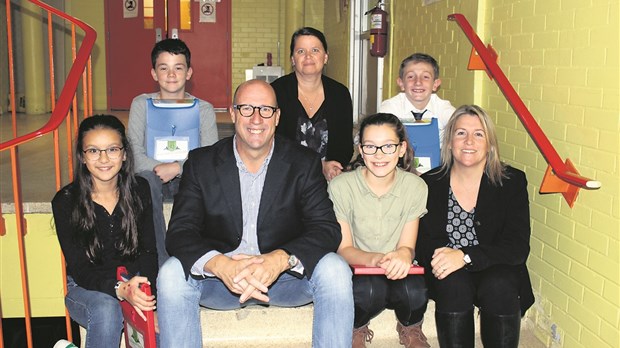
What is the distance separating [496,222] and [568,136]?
44 cm

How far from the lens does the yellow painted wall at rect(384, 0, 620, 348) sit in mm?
2408

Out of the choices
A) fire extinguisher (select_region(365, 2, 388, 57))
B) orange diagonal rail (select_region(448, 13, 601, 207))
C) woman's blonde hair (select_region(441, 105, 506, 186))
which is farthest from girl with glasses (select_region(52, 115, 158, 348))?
fire extinguisher (select_region(365, 2, 388, 57))

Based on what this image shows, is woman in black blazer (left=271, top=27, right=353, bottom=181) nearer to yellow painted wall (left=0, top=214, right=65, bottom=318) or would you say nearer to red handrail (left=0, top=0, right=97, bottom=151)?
red handrail (left=0, top=0, right=97, bottom=151)

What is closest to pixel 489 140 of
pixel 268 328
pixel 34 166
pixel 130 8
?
pixel 268 328

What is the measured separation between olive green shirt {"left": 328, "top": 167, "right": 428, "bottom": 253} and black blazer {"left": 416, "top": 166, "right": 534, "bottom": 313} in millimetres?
94

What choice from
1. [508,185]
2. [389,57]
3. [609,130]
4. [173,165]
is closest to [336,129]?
[173,165]

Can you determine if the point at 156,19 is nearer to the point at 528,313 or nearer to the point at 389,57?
the point at 389,57

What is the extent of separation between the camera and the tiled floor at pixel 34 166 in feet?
12.7

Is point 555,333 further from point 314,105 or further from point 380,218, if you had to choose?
point 314,105

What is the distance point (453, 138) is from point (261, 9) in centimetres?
719

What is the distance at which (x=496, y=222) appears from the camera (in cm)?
276

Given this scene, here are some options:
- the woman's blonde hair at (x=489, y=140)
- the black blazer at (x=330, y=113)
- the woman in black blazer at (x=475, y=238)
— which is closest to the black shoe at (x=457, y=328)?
the woman in black blazer at (x=475, y=238)

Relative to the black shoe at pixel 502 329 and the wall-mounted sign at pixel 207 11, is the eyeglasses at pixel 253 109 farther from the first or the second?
the wall-mounted sign at pixel 207 11

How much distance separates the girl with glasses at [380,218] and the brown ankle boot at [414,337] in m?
0.02
